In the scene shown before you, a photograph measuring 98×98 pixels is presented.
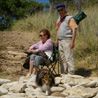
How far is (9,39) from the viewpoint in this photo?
8.88m

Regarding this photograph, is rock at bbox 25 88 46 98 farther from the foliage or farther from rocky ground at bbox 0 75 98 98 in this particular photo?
the foliage

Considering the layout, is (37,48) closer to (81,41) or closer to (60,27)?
(60,27)

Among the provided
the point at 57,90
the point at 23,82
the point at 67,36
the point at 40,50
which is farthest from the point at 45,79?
the point at 67,36

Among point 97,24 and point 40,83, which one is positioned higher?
point 97,24

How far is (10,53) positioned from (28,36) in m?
3.00

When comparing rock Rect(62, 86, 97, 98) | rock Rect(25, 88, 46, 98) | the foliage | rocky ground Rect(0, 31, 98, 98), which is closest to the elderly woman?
rocky ground Rect(0, 31, 98, 98)

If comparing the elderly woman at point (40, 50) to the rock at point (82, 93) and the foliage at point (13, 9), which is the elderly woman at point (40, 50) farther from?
the foliage at point (13, 9)

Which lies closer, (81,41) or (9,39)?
(81,41)

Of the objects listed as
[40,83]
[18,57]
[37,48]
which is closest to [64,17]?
[37,48]

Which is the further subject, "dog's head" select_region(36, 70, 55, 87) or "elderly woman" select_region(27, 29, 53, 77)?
"elderly woman" select_region(27, 29, 53, 77)

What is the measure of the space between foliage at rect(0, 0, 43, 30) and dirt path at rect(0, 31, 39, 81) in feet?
21.8

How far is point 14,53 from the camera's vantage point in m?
6.68

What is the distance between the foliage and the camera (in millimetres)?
16312

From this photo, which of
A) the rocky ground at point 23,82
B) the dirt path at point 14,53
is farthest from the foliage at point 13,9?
the rocky ground at point 23,82
